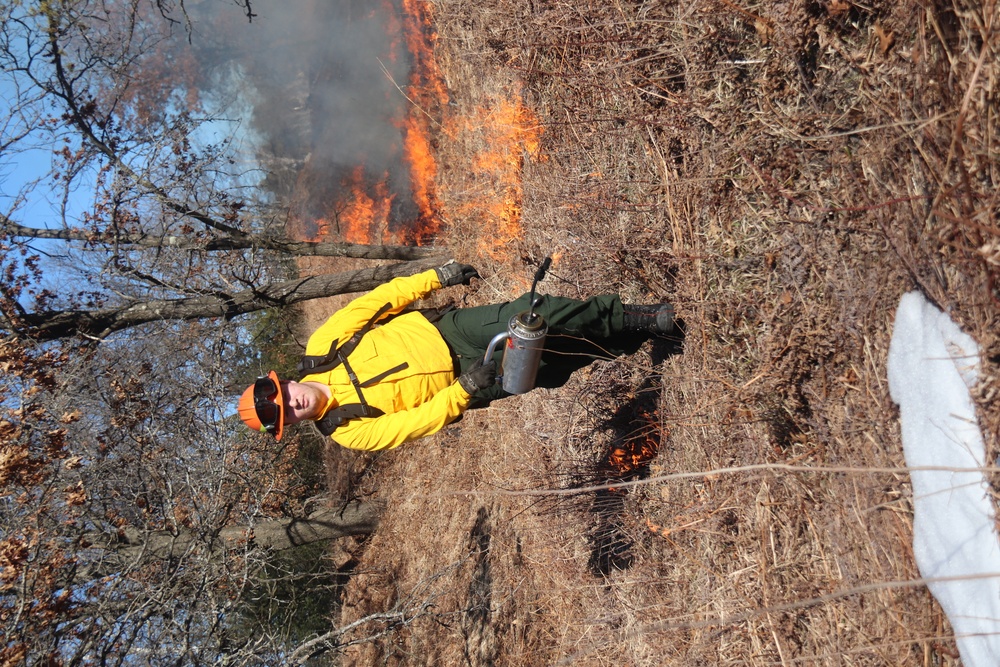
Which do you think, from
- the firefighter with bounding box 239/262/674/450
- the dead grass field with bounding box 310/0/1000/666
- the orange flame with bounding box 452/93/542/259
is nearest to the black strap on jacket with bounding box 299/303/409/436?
the firefighter with bounding box 239/262/674/450

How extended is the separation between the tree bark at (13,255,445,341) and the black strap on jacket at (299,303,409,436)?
366 centimetres

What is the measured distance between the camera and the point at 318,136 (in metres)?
12.3

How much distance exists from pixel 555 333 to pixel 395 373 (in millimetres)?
1034

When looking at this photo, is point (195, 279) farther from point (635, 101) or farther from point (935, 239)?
point (935, 239)

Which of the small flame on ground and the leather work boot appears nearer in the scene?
the leather work boot

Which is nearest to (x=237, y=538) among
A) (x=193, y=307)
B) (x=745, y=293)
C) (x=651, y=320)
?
(x=193, y=307)

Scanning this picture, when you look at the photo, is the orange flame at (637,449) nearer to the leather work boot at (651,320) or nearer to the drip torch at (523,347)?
the leather work boot at (651,320)

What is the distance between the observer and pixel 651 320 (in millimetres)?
4164

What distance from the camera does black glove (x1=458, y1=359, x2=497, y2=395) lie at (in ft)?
12.5

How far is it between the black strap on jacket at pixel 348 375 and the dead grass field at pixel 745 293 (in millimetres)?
1085

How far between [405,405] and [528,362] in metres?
0.97

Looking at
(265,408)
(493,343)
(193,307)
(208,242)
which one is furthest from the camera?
(208,242)

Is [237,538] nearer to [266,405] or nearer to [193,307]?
[193,307]

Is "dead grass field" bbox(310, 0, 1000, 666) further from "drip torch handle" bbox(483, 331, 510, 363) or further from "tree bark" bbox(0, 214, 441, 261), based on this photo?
"tree bark" bbox(0, 214, 441, 261)
